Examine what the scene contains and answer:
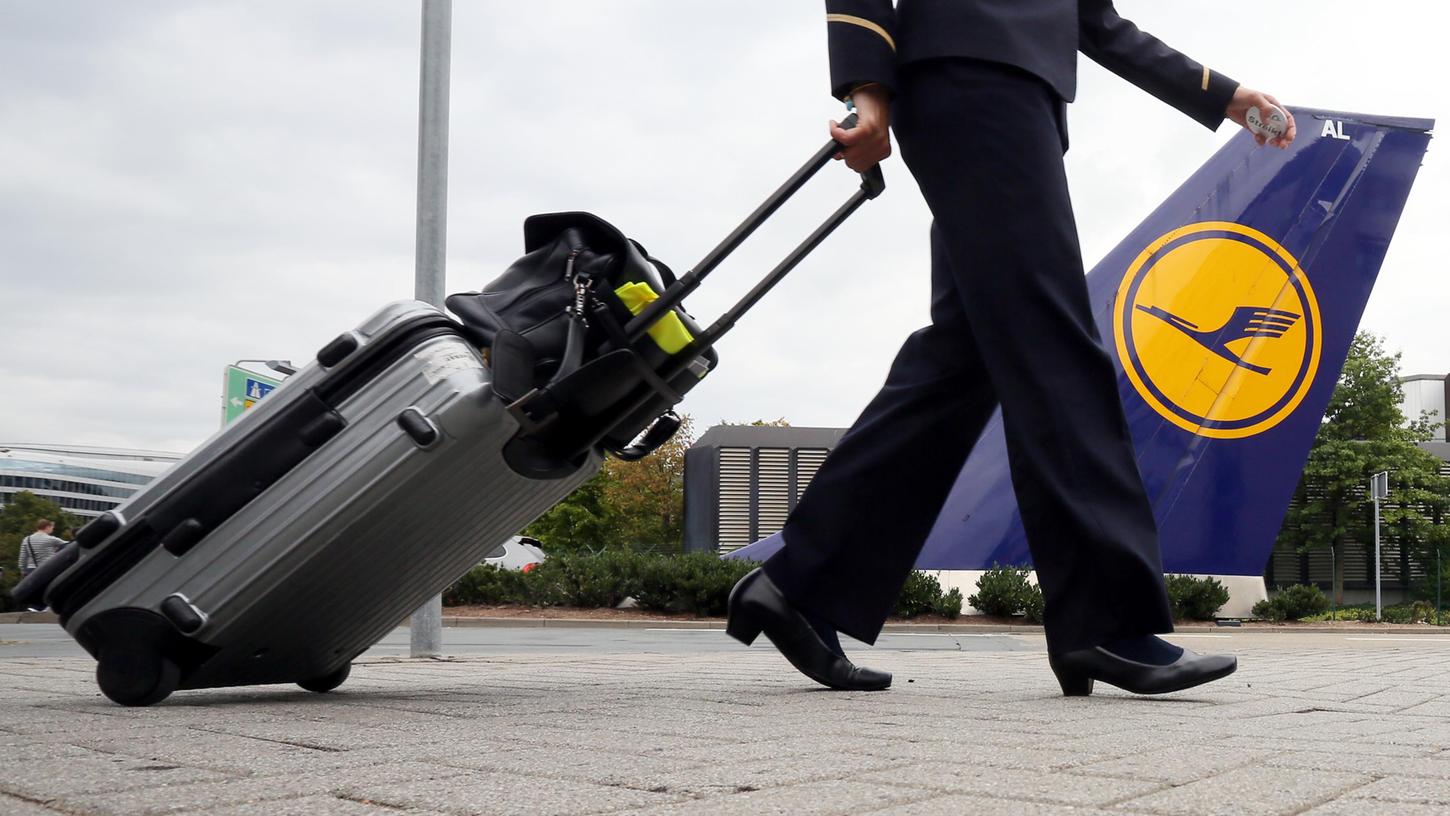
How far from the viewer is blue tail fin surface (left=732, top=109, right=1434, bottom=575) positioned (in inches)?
323

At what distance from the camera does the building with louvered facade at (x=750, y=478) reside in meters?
22.8

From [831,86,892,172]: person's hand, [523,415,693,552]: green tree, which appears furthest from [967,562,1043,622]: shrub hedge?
[523,415,693,552]: green tree

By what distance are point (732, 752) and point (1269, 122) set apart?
2086 mm

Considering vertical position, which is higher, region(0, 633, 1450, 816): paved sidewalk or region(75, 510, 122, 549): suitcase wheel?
region(75, 510, 122, 549): suitcase wheel

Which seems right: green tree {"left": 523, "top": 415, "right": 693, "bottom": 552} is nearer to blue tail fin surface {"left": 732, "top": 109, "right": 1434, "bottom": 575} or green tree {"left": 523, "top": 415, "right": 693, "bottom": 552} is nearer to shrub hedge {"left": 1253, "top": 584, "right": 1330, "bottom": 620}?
shrub hedge {"left": 1253, "top": 584, "right": 1330, "bottom": 620}

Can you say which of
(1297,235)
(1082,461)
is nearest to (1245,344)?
(1297,235)

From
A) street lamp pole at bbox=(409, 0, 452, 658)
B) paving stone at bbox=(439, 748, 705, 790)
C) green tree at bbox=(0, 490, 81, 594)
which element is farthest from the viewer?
green tree at bbox=(0, 490, 81, 594)

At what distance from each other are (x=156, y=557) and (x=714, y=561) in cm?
1314

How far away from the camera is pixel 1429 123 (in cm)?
827

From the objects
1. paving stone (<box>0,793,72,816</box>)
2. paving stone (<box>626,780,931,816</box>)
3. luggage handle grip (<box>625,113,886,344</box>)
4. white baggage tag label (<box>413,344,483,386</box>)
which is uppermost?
luggage handle grip (<box>625,113,886,344</box>)

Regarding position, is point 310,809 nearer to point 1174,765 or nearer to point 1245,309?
point 1174,765

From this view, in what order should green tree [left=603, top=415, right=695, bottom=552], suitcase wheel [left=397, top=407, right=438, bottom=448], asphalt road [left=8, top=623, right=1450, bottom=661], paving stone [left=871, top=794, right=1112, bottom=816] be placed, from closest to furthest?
paving stone [left=871, top=794, right=1112, bottom=816]
suitcase wheel [left=397, top=407, right=438, bottom=448]
asphalt road [left=8, top=623, right=1450, bottom=661]
green tree [left=603, top=415, right=695, bottom=552]

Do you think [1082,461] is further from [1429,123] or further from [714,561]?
[714,561]

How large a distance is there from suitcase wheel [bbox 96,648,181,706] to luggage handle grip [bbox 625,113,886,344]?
3.75 feet
